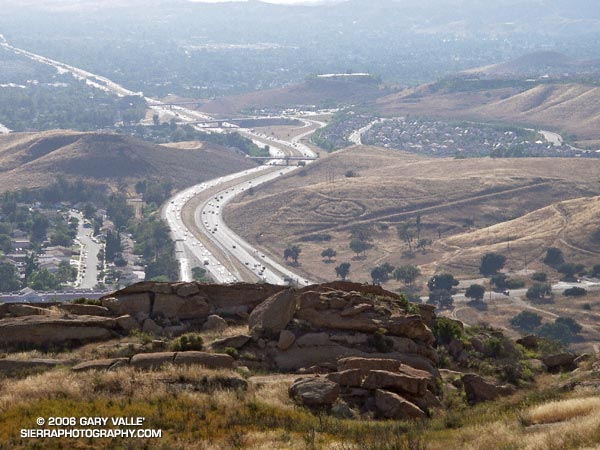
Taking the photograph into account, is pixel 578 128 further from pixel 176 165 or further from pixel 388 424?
pixel 388 424

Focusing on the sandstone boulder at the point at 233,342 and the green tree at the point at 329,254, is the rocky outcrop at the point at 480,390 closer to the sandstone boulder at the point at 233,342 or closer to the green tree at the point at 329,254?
the sandstone boulder at the point at 233,342

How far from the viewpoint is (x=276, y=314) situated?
26422 millimetres

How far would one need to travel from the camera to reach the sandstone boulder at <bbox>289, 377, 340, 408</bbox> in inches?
864

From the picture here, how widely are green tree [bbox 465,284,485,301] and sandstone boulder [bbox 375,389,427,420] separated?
59814 mm

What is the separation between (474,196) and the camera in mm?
121688

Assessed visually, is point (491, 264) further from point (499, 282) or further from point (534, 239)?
point (534, 239)

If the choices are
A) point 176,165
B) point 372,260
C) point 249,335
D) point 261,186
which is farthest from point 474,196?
point 249,335

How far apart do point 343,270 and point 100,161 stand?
7315cm

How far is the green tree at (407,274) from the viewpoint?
88562 mm

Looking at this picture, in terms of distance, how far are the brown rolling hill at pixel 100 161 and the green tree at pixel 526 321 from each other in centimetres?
8665

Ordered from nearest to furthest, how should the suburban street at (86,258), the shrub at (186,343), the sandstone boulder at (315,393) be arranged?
the sandstone boulder at (315,393), the shrub at (186,343), the suburban street at (86,258)

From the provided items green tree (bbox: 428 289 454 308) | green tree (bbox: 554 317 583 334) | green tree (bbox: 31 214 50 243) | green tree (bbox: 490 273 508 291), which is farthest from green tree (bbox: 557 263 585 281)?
green tree (bbox: 31 214 50 243)

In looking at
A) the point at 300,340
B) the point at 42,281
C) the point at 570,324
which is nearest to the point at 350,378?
the point at 300,340

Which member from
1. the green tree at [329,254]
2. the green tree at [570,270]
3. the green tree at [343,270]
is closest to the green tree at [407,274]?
the green tree at [343,270]
